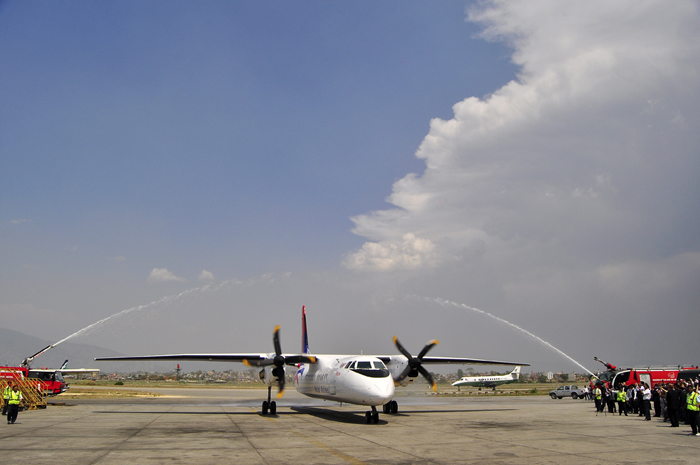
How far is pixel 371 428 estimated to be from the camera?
1792cm

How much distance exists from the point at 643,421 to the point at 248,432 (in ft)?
56.1

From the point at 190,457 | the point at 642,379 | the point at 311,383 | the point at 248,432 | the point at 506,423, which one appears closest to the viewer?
the point at 190,457

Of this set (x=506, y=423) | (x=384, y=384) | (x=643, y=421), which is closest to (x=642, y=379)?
(x=643, y=421)

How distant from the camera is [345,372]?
20.6 metres

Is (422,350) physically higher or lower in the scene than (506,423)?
higher

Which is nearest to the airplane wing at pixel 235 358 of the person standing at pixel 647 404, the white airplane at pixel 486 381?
the person standing at pixel 647 404

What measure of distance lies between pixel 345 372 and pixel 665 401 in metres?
13.9

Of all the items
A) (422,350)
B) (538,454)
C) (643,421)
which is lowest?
(643,421)

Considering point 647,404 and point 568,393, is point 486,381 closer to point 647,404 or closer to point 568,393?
point 568,393

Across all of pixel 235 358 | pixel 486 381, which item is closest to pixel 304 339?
pixel 235 358

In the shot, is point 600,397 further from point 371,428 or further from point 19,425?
point 19,425

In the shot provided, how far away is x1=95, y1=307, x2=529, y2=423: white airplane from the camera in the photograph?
1927 centimetres

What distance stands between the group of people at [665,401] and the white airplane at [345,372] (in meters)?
5.62

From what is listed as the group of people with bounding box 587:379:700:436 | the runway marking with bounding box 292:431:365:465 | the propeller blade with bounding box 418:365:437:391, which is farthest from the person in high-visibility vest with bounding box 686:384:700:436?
the runway marking with bounding box 292:431:365:465
